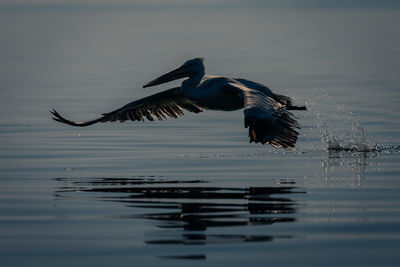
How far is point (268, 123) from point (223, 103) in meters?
2.90

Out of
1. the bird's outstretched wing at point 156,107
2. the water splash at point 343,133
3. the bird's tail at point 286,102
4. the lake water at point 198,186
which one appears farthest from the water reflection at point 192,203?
the water splash at point 343,133

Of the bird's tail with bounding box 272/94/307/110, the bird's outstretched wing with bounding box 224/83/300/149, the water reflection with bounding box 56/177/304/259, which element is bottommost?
the water reflection with bounding box 56/177/304/259

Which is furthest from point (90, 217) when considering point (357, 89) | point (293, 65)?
point (293, 65)

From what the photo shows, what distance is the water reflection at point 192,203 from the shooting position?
387 inches

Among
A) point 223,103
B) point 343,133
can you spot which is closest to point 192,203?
point 223,103

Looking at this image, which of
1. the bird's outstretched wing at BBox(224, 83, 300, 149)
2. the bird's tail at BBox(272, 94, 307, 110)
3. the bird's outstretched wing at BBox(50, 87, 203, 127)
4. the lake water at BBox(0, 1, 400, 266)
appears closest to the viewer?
the lake water at BBox(0, 1, 400, 266)

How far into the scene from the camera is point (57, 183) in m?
12.9

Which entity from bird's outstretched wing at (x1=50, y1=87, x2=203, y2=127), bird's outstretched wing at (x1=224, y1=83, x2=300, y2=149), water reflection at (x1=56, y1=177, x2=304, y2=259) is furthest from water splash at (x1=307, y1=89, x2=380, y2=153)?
water reflection at (x1=56, y1=177, x2=304, y2=259)

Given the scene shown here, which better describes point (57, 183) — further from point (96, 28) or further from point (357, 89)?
point (96, 28)

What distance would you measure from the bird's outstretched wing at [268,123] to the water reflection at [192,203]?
23.0 inches

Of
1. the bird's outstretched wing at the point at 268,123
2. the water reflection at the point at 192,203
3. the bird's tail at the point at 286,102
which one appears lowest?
the water reflection at the point at 192,203

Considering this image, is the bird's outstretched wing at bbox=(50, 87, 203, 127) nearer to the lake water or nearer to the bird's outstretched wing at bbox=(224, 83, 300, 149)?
the lake water

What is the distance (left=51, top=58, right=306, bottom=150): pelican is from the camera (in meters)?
11.9

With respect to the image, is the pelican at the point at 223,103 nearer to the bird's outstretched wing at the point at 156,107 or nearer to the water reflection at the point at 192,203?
the bird's outstretched wing at the point at 156,107
